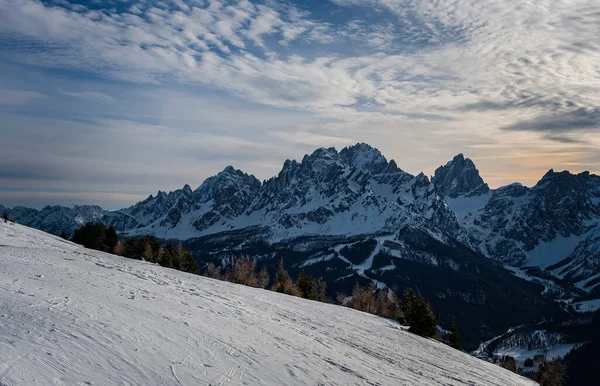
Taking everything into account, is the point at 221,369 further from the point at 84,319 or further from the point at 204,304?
the point at 204,304

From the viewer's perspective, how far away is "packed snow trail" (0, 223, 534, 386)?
13.6 m

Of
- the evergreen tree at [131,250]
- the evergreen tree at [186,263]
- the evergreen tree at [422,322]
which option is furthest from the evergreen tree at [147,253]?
the evergreen tree at [422,322]

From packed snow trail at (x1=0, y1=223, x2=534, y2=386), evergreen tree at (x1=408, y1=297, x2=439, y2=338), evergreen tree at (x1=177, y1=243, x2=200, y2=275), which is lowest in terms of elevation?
evergreen tree at (x1=177, y1=243, x2=200, y2=275)

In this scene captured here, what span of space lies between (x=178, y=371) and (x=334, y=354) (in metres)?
10.6

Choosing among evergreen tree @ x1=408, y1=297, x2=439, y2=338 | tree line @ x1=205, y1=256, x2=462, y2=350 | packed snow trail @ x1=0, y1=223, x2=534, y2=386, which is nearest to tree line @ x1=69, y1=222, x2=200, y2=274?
tree line @ x1=205, y1=256, x2=462, y2=350

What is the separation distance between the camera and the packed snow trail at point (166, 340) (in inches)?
534

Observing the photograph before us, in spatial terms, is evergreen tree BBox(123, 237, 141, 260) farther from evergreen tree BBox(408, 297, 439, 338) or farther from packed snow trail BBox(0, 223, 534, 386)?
evergreen tree BBox(408, 297, 439, 338)

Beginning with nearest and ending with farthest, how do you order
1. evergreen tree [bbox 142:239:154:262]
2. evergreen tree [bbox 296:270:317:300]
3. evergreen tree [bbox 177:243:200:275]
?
evergreen tree [bbox 296:270:317:300] → evergreen tree [bbox 142:239:154:262] → evergreen tree [bbox 177:243:200:275]

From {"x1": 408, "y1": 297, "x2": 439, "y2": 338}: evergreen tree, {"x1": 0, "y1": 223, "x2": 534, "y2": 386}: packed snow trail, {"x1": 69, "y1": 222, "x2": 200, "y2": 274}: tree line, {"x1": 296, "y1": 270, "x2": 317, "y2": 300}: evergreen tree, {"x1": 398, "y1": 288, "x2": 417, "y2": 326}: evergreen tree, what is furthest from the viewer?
{"x1": 69, "y1": 222, "x2": 200, "y2": 274}: tree line

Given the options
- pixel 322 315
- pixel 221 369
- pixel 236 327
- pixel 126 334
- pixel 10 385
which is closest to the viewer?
A: pixel 10 385

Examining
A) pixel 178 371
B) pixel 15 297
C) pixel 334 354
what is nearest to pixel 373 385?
pixel 334 354

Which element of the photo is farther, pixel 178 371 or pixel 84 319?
pixel 84 319

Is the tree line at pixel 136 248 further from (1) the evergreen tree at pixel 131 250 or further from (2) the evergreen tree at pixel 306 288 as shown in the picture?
(2) the evergreen tree at pixel 306 288

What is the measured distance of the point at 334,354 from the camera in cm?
2247
